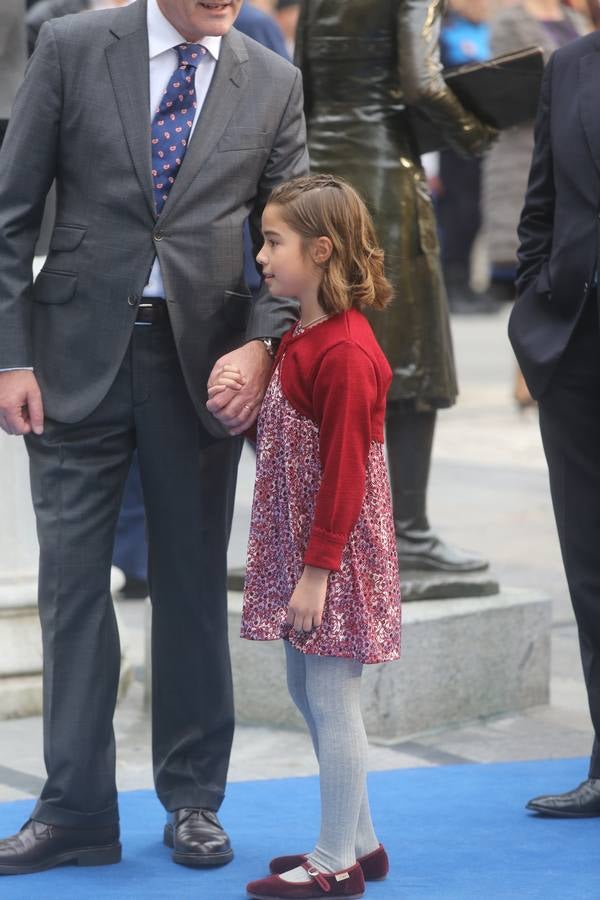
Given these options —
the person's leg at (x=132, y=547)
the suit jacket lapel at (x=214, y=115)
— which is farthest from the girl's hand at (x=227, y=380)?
the person's leg at (x=132, y=547)

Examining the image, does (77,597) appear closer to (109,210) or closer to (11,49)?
(109,210)

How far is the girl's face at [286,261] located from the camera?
3449 mm

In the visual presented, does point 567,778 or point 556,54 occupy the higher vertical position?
point 556,54

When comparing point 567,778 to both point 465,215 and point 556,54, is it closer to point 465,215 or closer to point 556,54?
point 556,54

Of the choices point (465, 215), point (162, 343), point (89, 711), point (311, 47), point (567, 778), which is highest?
point (311, 47)

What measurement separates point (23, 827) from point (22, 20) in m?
2.17

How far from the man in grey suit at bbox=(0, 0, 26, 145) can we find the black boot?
1374 millimetres

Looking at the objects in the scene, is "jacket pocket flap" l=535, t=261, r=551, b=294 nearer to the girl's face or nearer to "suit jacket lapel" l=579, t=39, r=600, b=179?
"suit jacket lapel" l=579, t=39, r=600, b=179

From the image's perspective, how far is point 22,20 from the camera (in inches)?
187

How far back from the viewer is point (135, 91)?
11.8ft

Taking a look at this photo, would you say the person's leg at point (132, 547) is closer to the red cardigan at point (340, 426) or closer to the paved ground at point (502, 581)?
the paved ground at point (502, 581)

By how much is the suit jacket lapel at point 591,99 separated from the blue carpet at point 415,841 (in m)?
1.48

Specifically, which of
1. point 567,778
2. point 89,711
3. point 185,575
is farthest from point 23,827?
point 567,778

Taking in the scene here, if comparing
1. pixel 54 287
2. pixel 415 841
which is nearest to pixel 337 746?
pixel 415 841
